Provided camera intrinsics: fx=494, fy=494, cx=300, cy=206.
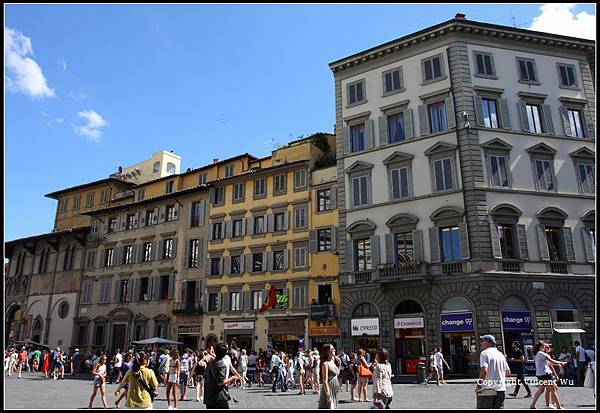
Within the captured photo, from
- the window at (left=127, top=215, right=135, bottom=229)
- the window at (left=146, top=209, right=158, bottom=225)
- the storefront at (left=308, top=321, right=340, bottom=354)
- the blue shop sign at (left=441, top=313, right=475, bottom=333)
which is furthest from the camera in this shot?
the window at (left=127, top=215, right=135, bottom=229)

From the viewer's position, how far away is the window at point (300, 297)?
101 ft

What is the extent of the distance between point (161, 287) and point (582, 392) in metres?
28.9

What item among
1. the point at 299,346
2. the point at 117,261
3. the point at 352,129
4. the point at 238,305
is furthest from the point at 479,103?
the point at 117,261

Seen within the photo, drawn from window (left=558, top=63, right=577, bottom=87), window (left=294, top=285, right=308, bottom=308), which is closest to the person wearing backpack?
window (left=294, top=285, right=308, bottom=308)

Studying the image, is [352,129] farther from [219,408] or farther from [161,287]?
[219,408]

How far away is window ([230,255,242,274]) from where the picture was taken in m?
34.7

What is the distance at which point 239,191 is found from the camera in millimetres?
36500

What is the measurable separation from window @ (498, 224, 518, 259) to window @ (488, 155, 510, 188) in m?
2.25

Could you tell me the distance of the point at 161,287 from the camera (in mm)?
37656

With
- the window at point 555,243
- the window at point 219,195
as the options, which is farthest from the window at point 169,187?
the window at point 555,243

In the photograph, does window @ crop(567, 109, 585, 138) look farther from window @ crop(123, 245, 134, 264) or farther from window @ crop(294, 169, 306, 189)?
window @ crop(123, 245, 134, 264)

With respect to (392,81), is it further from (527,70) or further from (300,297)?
(300,297)

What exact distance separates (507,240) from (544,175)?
14.9 ft

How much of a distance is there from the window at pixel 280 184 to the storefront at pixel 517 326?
16047mm
